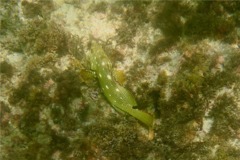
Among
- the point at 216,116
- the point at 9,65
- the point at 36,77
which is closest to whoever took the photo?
the point at 216,116

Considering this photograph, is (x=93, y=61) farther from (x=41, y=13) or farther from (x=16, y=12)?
(x=16, y=12)

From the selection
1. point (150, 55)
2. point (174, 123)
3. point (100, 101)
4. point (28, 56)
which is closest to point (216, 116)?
point (174, 123)

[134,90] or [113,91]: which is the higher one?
[134,90]

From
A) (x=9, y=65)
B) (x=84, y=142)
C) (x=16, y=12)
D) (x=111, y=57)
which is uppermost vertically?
(x=16, y=12)
